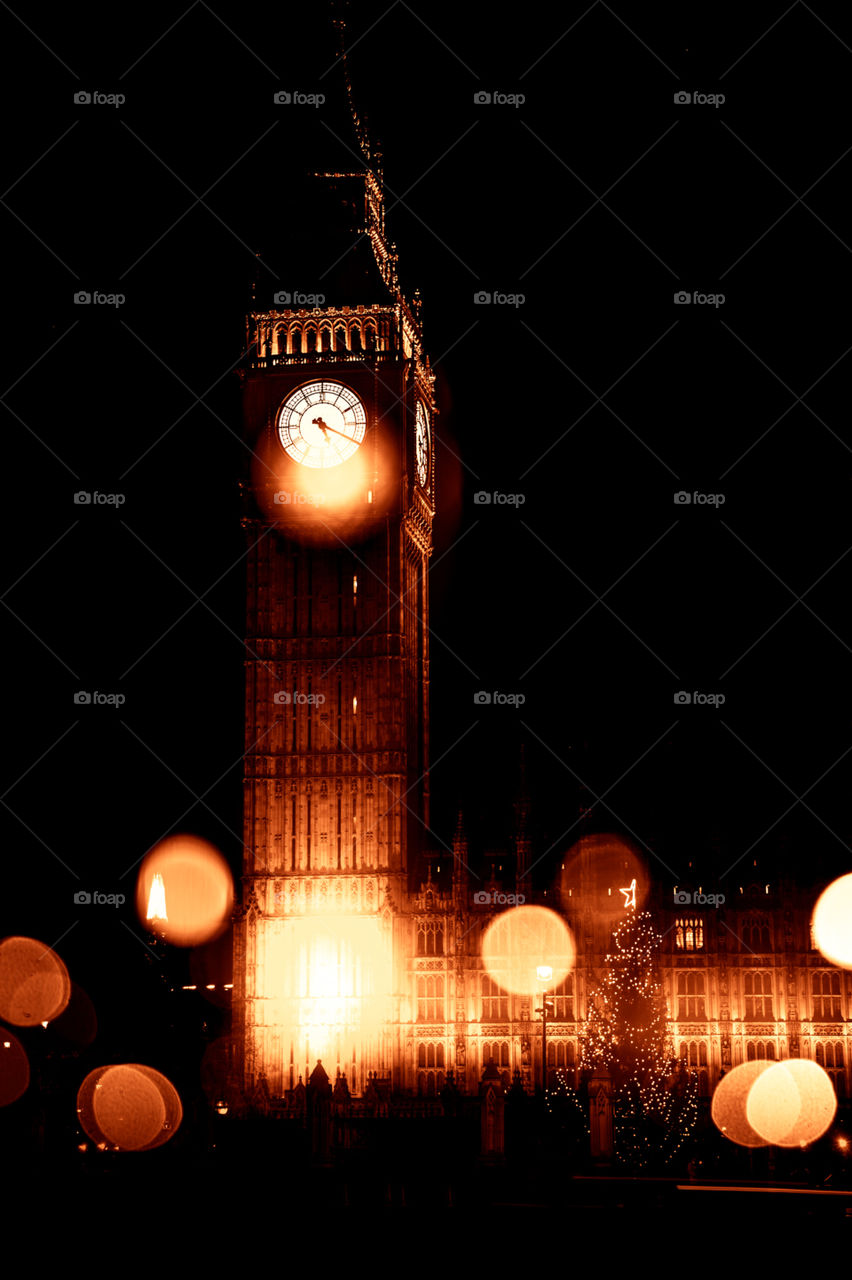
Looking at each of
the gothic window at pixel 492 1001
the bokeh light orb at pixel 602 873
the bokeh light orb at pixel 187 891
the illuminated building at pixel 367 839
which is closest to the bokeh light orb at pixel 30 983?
the illuminated building at pixel 367 839

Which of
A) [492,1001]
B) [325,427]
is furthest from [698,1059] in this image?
[325,427]

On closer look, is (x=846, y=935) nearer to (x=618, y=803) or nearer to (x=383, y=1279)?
(x=618, y=803)

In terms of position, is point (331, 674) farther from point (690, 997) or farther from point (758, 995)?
point (758, 995)

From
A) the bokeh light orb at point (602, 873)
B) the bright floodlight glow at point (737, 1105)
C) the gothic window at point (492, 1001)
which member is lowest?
the bright floodlight glow at point (737, 1105)

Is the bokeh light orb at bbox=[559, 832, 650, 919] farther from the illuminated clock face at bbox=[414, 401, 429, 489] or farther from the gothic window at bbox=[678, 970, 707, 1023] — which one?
the illuminated clock face at bbox=[414, 401, 429, 489]

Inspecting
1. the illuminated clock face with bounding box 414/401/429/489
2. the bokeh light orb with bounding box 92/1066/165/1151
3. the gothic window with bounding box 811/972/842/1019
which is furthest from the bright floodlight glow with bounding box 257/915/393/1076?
the illuminated clock face with bounding box 414/401/429/489

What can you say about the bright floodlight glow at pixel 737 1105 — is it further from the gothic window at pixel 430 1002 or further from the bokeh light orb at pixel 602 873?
the gothic window at pixel 430 1002
